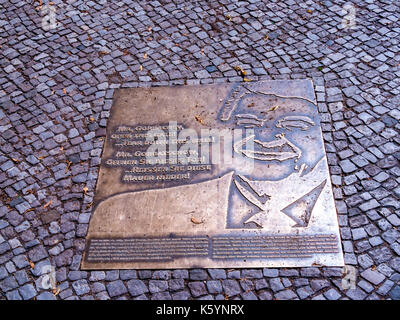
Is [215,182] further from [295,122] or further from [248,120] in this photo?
[295,122]

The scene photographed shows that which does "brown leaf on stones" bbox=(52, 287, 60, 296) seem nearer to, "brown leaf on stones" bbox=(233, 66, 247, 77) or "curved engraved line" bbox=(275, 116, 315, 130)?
"curved engraved line" bbox=(275, 116, 315, 130)

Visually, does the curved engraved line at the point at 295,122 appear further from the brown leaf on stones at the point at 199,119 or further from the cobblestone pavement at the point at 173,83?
the brown leaf on stones at the point at 199,119

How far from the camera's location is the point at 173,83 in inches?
209

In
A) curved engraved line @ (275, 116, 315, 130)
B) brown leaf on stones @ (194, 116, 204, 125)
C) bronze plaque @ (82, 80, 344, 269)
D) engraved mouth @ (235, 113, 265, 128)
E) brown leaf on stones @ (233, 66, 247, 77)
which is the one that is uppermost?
brown leaf on stones @ (233, 66, 247, 77)

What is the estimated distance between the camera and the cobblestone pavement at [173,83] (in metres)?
3.78

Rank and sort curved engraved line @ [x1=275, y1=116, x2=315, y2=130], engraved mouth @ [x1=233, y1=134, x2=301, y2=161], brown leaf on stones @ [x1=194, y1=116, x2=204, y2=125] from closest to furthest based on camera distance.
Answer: engraved mouth @ [x1=233, y1=134, x2=301, y2=161]
curved engraved line @ [x1=275, y1=116, x2=315, y2=130]
brown leaf on stones @ [x1=194, y1=116, x2=204, y2=125]

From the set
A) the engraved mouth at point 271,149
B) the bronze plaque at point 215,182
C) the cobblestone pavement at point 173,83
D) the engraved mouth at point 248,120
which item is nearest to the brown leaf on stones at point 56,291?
the cobblestone pavement at point 173,83

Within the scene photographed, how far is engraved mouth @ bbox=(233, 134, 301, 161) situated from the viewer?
14.5 ft

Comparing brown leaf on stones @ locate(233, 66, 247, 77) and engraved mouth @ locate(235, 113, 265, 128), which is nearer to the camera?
engraved mouth @ locate(235, 113, 265, 128)

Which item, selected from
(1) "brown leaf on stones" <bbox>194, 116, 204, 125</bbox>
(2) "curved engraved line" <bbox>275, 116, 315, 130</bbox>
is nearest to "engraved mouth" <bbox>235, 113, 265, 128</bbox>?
(2) "curved engraved line" <bbox>275, 116, 315, 130</bbox>

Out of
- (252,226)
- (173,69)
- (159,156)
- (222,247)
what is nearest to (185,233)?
(222,247)

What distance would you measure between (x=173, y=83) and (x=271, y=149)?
5.31ft

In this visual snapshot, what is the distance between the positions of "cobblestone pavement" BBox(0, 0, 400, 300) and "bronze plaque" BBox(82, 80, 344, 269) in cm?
14

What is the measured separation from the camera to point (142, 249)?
3906 mm
